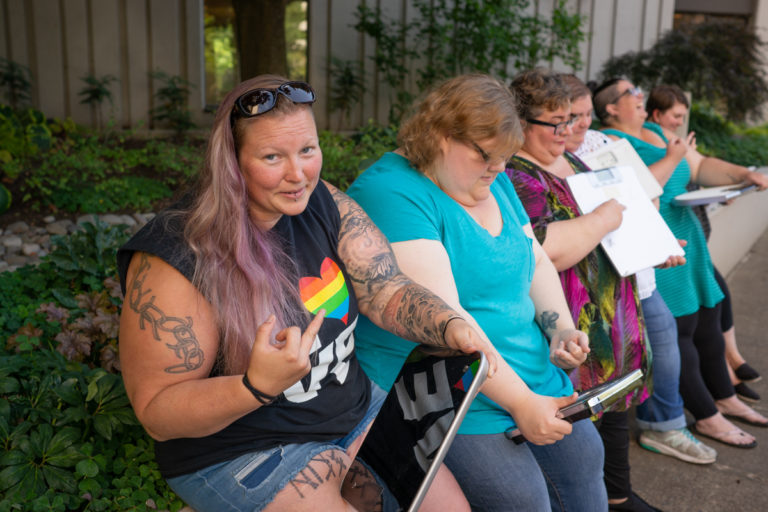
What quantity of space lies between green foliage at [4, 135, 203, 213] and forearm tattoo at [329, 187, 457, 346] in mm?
2797

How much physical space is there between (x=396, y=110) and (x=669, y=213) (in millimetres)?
5318

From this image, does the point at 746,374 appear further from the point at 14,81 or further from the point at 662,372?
the point at 14,81

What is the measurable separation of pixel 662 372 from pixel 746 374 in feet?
5.14

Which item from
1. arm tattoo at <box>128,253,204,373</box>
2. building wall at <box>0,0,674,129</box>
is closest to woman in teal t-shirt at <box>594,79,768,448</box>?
arm tattoo at <box>128,253,204,373</box>

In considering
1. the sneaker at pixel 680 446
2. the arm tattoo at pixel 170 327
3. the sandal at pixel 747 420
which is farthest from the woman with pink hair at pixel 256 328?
the sandal at pixel 747 420

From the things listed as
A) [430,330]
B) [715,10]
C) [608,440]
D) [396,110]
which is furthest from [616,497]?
[715,10]

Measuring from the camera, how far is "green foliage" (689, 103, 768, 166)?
32.6 feet

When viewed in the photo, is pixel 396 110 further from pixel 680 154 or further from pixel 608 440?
pixel 608 440

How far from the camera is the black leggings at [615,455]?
10.1 ft

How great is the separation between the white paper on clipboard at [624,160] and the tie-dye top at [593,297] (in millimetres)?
560

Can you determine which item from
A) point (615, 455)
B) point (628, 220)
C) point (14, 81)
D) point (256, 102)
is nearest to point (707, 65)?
point (628, 220)

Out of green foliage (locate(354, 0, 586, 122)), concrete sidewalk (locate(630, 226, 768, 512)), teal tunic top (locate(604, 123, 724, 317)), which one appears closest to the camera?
concrete sidewalk (locate(630, 226, 768, 512))

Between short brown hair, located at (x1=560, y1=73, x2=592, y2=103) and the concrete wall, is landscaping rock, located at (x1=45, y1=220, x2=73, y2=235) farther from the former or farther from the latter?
the concrete wall

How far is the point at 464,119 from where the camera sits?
7.31ft
